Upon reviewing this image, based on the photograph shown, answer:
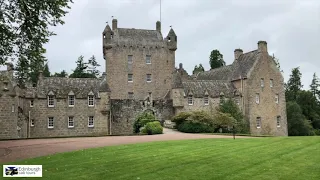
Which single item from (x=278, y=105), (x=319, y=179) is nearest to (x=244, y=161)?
(x=319, y=179)

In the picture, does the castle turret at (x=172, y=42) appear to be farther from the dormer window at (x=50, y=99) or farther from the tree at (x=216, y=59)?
the tree at (x=216, y=59)

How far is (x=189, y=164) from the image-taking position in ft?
48.7

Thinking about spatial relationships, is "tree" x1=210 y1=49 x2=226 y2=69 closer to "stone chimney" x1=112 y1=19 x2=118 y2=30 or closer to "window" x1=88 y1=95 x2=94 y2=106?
"stone chimney" x1=112 y1=19 x2=118 y2=30

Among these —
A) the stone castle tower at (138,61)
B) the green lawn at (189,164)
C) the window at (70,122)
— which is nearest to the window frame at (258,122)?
the stone castle tower at (138,61)

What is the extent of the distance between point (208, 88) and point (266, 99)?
892cm

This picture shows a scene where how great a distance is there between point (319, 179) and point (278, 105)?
4347cm

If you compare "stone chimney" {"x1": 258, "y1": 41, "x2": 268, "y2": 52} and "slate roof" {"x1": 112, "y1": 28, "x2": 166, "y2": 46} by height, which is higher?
"slate roof" {"x1": 112, "y1": 28, "x2": 166, "y2": 46}

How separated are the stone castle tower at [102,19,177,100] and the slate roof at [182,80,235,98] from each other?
4053mm

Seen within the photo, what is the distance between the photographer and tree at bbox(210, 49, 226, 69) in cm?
8044

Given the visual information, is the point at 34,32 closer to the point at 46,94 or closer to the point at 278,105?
the point at 46,94

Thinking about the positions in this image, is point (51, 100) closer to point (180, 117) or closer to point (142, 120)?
point (142, 120)

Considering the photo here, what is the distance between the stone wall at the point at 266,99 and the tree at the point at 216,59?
1059 inches

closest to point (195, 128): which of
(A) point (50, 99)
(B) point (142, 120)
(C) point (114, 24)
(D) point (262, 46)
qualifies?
(B) point (142, 120)

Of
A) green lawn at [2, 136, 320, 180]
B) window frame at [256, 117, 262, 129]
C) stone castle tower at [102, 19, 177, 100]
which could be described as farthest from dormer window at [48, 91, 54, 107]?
window frame at [256, 117, 262, 129]
